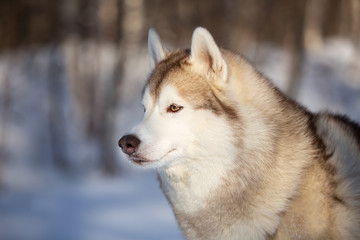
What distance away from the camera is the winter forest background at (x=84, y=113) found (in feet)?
25.0

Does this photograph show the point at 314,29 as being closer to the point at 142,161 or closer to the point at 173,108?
the point at 173,108

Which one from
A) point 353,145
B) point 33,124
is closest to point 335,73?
point 33,124

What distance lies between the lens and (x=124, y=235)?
6.38m

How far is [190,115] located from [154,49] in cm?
88

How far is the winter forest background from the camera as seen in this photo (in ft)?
25.0

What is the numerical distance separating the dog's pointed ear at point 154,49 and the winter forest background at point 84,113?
3.35 meters

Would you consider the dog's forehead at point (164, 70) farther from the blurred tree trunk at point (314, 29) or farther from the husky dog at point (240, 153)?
the blurred tree trunk at point (314, 29)

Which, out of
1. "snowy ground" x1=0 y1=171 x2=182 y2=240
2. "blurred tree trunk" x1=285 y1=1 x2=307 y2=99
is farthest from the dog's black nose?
"blurred tree trunk" x1=285 y1=1 x2=307 y2=99

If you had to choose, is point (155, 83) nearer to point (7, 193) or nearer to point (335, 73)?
point (7, 193)

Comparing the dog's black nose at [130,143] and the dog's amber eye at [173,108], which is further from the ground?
the dog's amber eye at [173,108]

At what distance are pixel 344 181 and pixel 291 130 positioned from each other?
49cm

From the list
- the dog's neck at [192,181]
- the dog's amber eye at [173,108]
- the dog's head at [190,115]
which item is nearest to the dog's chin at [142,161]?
the dog's head at [190,115]

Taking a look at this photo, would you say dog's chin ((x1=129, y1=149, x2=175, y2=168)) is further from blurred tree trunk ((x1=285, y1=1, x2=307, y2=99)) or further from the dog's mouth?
blurred tree trunk ((x1=285, y1=1, x2=307, y2=99))

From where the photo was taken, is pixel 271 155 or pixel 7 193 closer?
pixel 271 155
